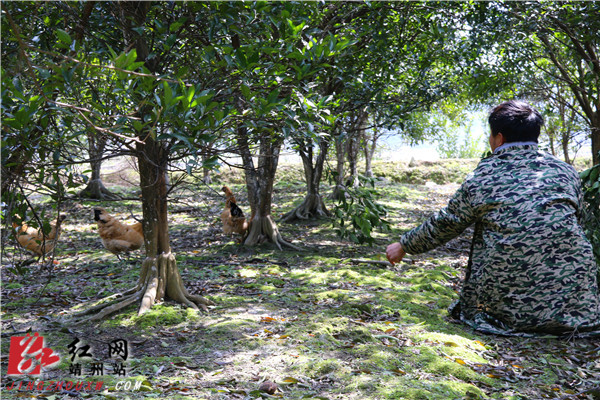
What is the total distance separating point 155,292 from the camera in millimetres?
4570

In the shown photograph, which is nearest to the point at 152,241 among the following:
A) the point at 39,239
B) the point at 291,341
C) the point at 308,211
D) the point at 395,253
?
the point at 291,341

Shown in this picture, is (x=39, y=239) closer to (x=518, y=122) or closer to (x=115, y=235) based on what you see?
(x=115, y=235)

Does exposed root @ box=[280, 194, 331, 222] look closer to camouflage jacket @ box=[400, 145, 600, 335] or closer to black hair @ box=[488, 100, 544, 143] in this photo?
camouflage jacket @ box=[400, 145, 600, 335]

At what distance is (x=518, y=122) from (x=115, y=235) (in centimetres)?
546

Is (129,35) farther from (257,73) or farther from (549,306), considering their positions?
(549,306)

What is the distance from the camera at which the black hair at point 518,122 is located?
3674 millimetres

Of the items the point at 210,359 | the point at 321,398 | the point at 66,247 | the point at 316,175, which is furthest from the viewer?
the point at 316,175

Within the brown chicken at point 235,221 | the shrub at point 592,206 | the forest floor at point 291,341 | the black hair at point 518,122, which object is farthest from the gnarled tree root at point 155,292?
the shrub at point 592,206

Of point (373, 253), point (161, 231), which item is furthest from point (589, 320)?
point (373, 253)

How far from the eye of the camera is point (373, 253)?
26.0ft

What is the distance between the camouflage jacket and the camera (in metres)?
3.53

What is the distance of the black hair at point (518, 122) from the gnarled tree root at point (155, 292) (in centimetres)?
303

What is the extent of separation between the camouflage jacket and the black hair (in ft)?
0.29

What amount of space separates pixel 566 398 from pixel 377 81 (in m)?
5.98
